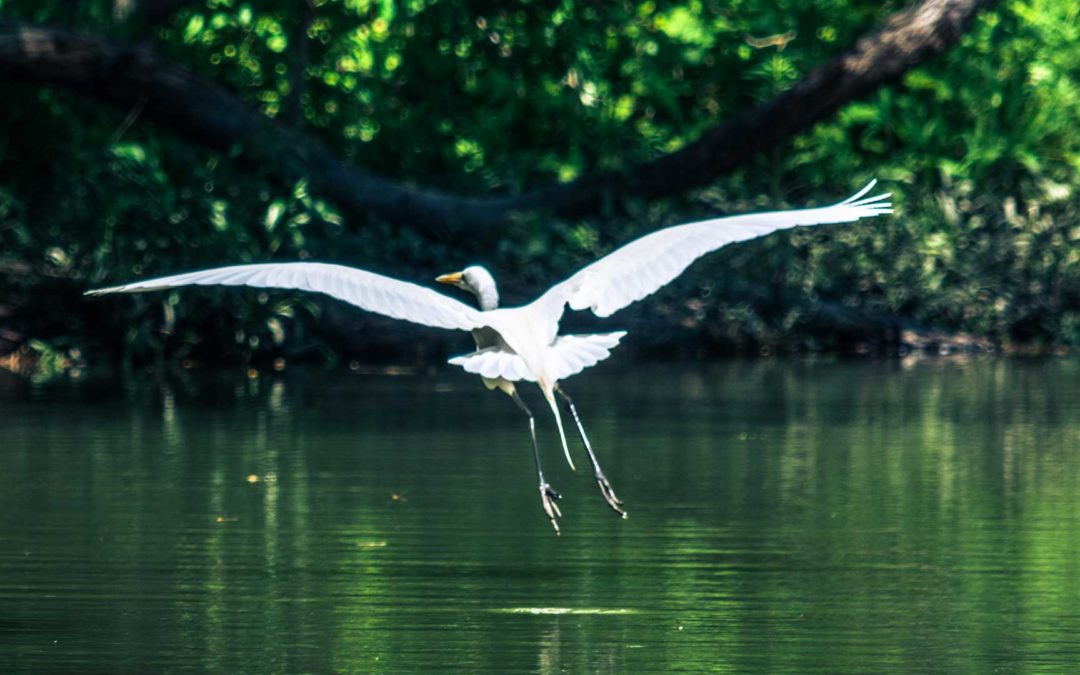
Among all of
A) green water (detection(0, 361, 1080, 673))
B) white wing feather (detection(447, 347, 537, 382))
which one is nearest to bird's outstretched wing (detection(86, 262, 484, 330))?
white wing feather (detection(447, 347, 537, 382))

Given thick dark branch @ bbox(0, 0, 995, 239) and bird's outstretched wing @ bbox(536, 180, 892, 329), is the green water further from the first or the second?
thick dark branch @ bbox(0, 0, 995, 239)

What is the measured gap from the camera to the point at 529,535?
9.12 metres

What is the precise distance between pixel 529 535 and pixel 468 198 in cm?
1318

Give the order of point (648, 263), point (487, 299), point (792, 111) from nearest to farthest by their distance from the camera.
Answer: point (648, 263) < point (487, 299) < point (792, 111)

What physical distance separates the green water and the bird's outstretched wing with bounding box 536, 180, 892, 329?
97 centimetres

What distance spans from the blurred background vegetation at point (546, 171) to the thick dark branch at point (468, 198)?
22 cm

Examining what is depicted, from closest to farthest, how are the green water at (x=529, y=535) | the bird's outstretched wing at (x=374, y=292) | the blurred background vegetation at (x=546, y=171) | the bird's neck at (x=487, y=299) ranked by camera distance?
the green water at (x=529, y=535), the bird's outstretched wing at (x=374, y=292), the bird's neck at (x=487, y=299), the blurred background vegetation at (x=546, y=171)

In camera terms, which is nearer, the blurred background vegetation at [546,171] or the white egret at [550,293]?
the white egret at [550,293]

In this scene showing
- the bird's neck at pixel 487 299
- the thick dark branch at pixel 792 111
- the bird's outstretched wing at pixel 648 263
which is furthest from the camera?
the thick dark branch at pixel 792 111

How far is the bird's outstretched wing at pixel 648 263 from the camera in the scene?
7902mm

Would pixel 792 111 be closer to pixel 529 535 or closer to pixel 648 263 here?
pixel 529 535

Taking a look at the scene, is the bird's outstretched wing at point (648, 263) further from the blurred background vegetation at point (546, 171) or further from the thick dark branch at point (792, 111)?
the thick dark branch at point (792, 111)

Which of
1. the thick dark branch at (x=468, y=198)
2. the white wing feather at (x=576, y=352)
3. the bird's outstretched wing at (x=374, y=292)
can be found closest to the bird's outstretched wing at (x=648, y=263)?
the white wing feather at (x=576, y=352)

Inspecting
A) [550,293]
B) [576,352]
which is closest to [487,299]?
[550,293]
